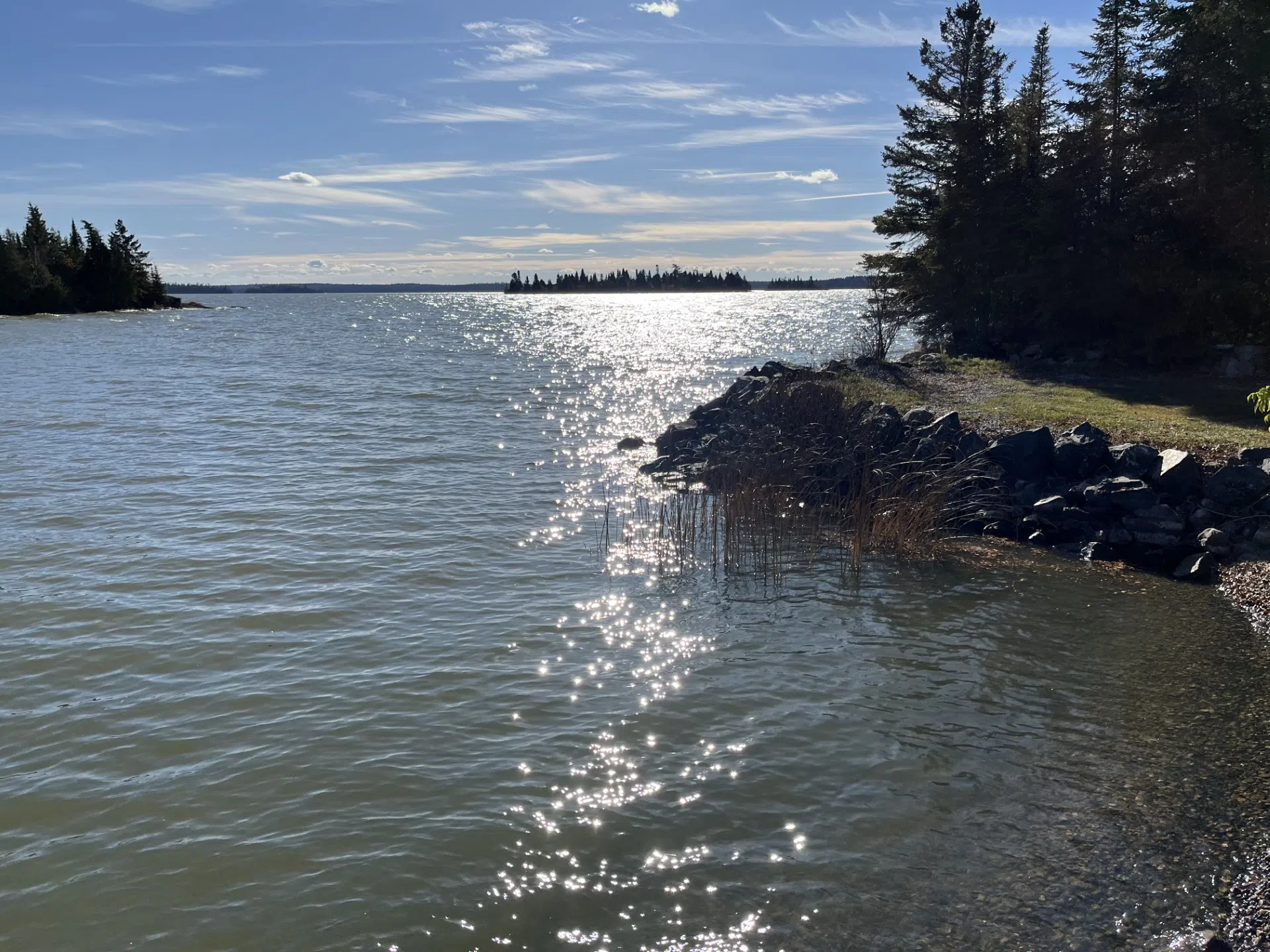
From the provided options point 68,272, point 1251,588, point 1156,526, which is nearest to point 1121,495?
point 1156,526

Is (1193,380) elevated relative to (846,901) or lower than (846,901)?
elevated

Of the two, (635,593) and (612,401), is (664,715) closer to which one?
(635,593)

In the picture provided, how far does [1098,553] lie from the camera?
15039mm

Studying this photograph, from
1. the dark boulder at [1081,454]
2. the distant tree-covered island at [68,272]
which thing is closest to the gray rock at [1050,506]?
the dark boulder at [1081,454]

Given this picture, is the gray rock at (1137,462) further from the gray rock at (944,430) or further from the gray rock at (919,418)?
the gray rock at (919,418)

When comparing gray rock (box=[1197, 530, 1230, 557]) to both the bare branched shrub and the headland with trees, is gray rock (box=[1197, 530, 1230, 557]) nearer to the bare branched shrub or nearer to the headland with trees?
the headland with trees

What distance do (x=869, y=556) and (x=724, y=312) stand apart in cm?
13898

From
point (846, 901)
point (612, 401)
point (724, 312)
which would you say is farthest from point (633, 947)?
point (724, 312)

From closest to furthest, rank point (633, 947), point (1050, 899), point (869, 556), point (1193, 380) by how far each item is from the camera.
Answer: point (633, 947) → point (1050, 899) → point (869, 556) → point (1193, 380)

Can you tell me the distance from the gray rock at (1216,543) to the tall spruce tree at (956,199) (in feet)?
66.8

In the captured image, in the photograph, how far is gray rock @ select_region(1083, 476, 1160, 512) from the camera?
50.2ft

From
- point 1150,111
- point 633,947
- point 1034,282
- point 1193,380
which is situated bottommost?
point 633,947

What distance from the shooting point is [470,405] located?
35344 mm

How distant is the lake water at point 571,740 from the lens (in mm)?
6438
